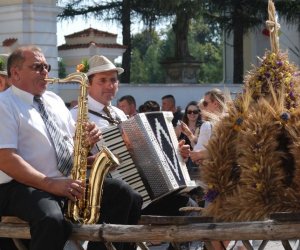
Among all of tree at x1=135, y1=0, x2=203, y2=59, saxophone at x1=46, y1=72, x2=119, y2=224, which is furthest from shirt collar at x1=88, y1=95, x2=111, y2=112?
tree at x1=135, y1=0, x2=203, y2=59

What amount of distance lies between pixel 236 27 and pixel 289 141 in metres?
20.9

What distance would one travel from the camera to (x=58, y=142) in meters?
5.54

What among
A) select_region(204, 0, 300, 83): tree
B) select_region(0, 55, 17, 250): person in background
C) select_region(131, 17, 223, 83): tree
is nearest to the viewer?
select_region(0, 55, 17, 250): person in background

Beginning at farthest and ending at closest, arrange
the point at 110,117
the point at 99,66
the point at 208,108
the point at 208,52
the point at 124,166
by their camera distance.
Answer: the point at 208,52, the point at 208,108, the point at 99,66, the point at 110,117, the point at 124,166

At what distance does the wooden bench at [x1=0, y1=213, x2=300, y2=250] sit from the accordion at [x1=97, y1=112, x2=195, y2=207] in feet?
2.77

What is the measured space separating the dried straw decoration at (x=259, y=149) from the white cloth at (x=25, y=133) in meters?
0.91

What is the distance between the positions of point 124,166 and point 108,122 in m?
0.45

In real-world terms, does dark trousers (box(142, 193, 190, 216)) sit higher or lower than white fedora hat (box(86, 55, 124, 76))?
lower

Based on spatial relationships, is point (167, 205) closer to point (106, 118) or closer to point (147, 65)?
point (106, 118)

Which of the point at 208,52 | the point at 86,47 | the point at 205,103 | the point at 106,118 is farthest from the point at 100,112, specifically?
the point at 208,52

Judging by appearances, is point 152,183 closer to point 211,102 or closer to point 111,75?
point 111,75

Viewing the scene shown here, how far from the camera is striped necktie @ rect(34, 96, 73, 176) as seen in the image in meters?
5.52

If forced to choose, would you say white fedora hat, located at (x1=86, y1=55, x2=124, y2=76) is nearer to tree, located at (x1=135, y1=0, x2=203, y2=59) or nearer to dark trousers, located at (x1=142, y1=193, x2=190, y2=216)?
dark trousers, located at (x1=142, y1=193, x2=190, y2=216)

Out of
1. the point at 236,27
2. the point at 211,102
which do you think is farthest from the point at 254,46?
the point at 211,102
